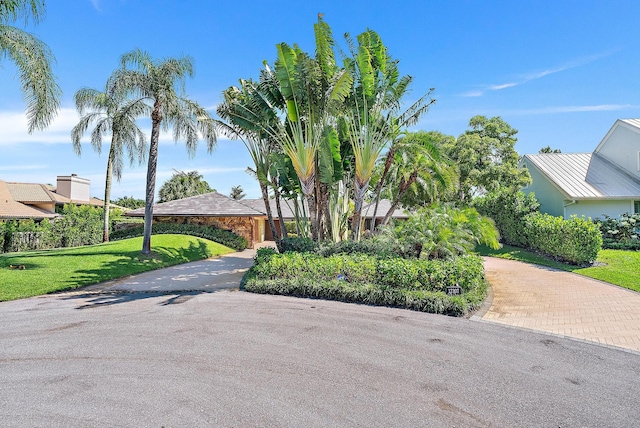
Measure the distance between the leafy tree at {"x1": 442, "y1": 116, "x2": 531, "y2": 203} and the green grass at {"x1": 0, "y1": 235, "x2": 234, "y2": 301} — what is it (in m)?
16.3

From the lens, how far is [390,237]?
14227 millimetres

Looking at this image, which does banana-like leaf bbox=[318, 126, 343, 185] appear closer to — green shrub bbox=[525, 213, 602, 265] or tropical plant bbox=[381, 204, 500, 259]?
tropical plant bbox=[381, 204, 500, 259]

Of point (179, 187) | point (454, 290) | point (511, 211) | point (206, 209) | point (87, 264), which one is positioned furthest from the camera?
point (179, 187)

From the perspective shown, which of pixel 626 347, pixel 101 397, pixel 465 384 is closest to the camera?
pixel 101 397

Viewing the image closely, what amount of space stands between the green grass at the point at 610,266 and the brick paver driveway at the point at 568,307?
1.61ft

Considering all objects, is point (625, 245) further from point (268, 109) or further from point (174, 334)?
point (174, 334)

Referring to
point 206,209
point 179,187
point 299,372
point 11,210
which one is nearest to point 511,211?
point 299,372

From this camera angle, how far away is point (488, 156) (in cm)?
2328

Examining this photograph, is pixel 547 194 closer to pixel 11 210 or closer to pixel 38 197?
pixel 11 210

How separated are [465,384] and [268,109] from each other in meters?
13.1

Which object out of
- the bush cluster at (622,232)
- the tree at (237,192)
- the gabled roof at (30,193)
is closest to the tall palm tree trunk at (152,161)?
the bush cluster at (622,232)

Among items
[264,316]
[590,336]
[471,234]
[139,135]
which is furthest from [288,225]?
[590,336]

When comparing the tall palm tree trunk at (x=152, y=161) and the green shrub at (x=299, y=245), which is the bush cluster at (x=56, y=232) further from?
the green shrub at (x=299, y=245)

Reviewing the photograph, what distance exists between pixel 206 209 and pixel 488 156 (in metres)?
19.6
